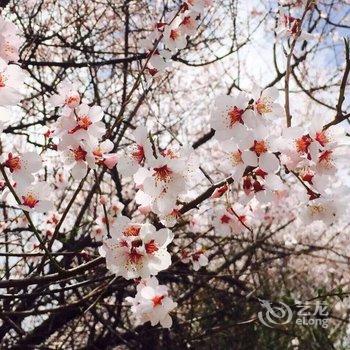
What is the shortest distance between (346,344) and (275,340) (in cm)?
95

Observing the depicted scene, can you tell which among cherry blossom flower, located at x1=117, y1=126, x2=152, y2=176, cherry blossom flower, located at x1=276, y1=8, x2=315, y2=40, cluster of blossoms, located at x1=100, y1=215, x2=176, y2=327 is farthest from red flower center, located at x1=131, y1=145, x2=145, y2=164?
cherry blossom flower, located at x1=276, y1=8, x2=315, y2=40

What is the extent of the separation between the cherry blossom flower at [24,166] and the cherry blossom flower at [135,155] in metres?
0.39

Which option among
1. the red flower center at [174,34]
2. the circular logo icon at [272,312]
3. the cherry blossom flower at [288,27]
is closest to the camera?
the cherry blossom flower at [288,27]

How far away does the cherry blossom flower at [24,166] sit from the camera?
77.6 inches

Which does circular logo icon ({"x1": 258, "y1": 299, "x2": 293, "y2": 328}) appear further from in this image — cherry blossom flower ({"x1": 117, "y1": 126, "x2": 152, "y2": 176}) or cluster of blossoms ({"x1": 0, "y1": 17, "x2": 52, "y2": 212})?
cluster of blossoms ({"x1": 0, "y1": 17, "x2": 52, "y2": 212})

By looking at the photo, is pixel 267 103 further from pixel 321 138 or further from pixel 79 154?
pixel 79 154

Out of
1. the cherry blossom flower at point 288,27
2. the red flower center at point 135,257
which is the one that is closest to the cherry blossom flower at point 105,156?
the red flower center at point 135,257

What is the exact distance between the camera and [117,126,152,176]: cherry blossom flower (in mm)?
1823

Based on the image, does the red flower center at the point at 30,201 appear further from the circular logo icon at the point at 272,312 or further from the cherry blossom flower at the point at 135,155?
the circular logo icon at the point at 272,312

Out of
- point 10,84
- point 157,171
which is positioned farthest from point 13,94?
point 157,171

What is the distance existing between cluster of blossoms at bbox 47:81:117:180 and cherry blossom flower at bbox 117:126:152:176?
2.5 inches

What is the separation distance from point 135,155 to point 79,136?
0.24 metres

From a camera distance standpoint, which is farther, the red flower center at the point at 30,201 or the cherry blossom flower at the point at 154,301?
the cherry blossom flower at the point at 154,301

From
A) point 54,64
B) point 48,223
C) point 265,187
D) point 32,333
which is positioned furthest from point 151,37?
point 32,333
